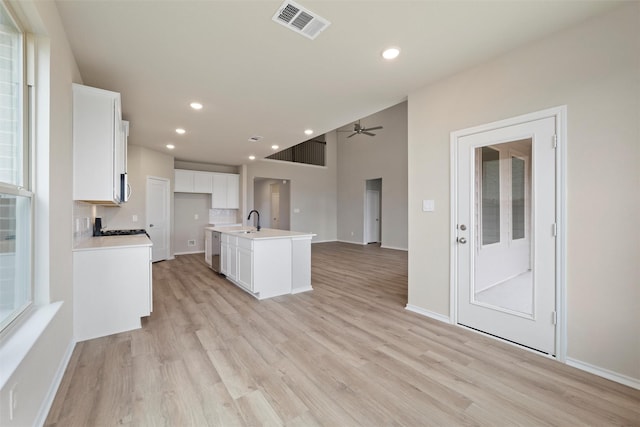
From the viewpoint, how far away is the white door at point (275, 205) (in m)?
9.94

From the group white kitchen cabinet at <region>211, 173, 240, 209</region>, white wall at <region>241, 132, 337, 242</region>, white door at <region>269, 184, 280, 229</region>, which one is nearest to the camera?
white kitchen cabinet at <region>211, 173, 240, 209</region>

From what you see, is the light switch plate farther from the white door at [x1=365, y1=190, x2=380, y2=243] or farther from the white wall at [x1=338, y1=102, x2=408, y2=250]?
the white door at [x1=365, y1=190, x2=380, y2=243]

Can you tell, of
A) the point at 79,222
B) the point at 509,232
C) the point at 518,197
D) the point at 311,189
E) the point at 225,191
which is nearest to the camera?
the point at 518,197

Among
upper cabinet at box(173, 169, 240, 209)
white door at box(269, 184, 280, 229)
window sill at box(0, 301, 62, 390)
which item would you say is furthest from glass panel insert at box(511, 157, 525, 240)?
white door at box(269, 184, 280, 229)

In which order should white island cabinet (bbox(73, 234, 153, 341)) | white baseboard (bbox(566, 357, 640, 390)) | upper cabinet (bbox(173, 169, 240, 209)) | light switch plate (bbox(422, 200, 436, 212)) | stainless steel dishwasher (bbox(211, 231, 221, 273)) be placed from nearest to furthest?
white baseboard (bbox(566, 357, 640, 390)), white island cabinet (bbox(73, 234, 153, 341)), light switch plate (bbox(422, 200, 436, 212)), stainless steel dishwasher (bbox(211, 231, 221, 273)), upper cabinet (bbox(173, 169, 240, 209))

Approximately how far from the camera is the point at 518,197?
7.86 feet

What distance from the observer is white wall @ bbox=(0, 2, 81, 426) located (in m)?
1.37

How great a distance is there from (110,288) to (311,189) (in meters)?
7.34

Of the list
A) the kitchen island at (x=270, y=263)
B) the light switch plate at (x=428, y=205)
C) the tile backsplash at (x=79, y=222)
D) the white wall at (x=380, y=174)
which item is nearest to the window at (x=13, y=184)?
the tile backsplash at (x=79, y=222)

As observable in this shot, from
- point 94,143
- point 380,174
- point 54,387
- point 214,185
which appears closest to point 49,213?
point 94,143

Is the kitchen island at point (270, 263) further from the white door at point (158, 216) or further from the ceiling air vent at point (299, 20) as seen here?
the white door at point (158, 216)

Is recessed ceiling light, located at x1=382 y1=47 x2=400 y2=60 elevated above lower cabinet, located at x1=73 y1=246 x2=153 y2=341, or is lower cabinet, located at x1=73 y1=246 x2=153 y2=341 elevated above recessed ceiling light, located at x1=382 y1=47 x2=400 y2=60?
recessed ceiling light, located at x1=382 y1=47 x2=400 y2=60

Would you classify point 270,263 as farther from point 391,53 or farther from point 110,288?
point 391,53

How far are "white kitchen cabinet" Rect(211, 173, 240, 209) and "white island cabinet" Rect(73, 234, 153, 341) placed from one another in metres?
4.82
